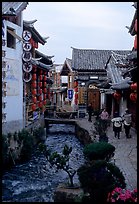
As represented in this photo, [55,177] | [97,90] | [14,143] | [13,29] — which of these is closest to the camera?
[55,177]

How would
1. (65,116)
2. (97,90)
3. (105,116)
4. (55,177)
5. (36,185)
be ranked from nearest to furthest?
(36,185) → (55,177) → (105,116) → (65,116) → (97,90)

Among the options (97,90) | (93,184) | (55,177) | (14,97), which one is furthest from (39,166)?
(97,90)

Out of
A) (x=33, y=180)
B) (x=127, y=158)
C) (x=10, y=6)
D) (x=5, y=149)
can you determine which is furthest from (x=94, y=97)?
(x=33, y=180)

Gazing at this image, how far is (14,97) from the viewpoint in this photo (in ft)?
47.4

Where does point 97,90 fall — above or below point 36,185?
above

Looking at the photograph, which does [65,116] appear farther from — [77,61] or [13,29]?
[13,29]

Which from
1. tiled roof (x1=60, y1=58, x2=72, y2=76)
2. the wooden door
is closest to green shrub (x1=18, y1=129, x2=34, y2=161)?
the wooden door

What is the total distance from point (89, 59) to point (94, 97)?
391 cm

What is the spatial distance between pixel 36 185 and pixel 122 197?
611 cm

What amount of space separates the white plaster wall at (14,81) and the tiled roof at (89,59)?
1494 cm

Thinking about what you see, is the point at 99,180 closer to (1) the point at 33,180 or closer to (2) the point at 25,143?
(1) the point at 33,180

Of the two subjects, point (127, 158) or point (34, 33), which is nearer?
point (127, 158)

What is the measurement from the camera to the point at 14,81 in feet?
47.0

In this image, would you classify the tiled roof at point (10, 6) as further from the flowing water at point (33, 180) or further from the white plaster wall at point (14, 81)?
the flowing water at point (33, 180)
